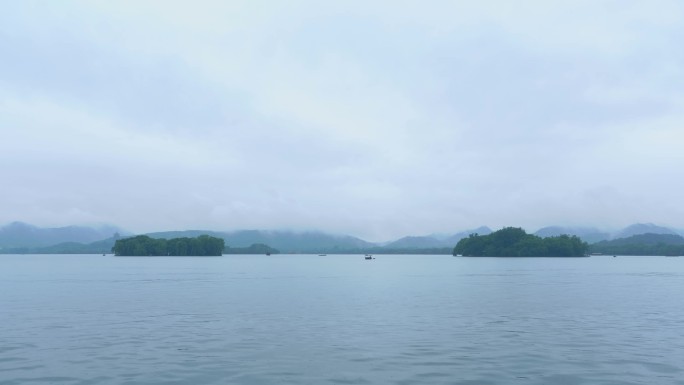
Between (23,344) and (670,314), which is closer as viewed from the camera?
(23,344)

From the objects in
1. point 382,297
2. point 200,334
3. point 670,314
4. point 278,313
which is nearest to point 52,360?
point 200,334

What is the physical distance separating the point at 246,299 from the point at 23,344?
104 feet

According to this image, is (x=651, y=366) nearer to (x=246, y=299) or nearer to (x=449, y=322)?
(x=449, y=322)

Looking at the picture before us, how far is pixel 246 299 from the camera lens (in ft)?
220

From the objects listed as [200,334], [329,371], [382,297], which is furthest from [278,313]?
[329,371]

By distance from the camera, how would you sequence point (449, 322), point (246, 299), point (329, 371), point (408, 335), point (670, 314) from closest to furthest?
point (329, 371), point (408, 335), point (449, 322), point (670, 314), point (246, 299)

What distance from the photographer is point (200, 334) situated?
4041 cm

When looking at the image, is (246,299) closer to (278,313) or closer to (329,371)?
(278,313)

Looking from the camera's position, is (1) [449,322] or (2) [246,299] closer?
(1) [449,322]

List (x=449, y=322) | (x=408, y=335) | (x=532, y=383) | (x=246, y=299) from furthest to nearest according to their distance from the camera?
(x=246, y=299)
(x=449, y=322)
(x=408, y=335)
(x=532, y=383)

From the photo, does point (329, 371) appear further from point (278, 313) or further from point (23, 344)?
point (278, 313)

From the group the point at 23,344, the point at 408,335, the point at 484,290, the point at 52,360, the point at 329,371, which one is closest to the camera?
the point at 329,371

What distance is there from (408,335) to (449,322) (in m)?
7.67

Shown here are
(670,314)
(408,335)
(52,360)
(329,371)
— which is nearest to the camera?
(329,371)
